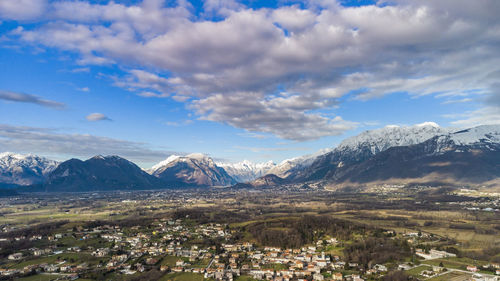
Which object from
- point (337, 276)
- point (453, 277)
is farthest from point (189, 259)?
point (453, 277)

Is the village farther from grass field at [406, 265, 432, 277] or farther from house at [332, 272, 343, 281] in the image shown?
grass field at [406, 265, 432, 277]

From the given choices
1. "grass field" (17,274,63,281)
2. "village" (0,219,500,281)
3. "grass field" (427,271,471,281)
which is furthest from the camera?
"village" (0,219,500,281)

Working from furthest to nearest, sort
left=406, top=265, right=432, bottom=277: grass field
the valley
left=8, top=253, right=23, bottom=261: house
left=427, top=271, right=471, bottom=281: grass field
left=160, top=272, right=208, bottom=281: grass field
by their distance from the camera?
left=8, top=253, right=23, bottom=261: house → the valley → left=406, top=265, right=432, bottom=277: grass field → left=160, top=272, right=208, bottom=281: grass field → left=427, top=271, right=471, bottom=281: grass field

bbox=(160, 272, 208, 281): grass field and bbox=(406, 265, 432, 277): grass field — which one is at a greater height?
bbox=(160, 272, 208, 281): grass field

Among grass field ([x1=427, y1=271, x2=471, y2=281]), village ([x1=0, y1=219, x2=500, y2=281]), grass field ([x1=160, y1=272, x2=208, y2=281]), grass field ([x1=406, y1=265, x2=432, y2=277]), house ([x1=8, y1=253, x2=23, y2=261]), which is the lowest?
grass field ([x1=427, y1=271, x2=471, y2=281])

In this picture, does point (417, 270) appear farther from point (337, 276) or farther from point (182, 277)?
point (182, 277)

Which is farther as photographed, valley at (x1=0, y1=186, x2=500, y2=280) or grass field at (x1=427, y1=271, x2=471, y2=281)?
valley at (x1=0, y1=186, x2=500, y2=280)

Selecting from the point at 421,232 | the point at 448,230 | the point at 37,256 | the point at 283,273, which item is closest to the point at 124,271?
the point at 37,256

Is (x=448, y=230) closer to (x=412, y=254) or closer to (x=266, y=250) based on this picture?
(x=412, y=254)

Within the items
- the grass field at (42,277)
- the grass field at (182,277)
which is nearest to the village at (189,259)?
the grass field at (42,277)

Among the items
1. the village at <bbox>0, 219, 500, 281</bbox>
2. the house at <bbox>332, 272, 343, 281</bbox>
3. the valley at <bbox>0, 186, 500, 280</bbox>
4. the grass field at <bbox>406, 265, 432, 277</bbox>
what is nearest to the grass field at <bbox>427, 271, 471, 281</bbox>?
the valley at <bbox>0, 186, 500, 280</bbox>

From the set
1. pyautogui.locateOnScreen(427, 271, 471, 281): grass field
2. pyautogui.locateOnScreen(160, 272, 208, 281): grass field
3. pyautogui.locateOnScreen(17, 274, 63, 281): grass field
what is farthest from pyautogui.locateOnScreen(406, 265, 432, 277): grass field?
pyautogui.locateOnScreen(17, 274, 63, 281): grass field
